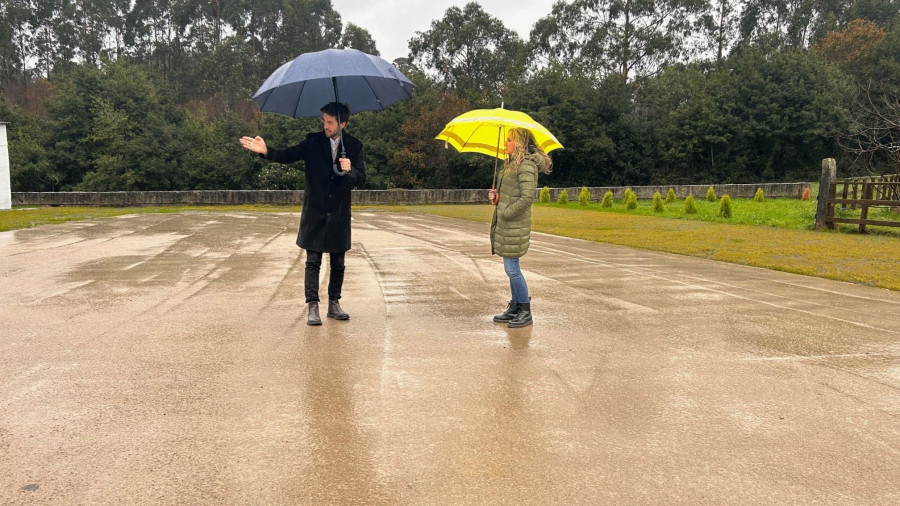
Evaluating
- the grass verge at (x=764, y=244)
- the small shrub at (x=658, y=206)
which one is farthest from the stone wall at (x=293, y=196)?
the grass verge at (x=764, y=244)

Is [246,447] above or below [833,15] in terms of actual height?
below

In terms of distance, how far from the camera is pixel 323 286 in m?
7.96

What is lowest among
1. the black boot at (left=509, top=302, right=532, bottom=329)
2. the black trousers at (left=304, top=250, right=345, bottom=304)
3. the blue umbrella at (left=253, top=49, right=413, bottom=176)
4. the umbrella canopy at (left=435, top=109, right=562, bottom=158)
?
the black boot at (left=509, top=302, right=532, bottom=329)

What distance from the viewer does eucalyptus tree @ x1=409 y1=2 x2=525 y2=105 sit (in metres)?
62.2

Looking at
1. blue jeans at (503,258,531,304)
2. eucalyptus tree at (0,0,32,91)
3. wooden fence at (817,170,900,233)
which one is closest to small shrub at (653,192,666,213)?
wooden fence at (817,170,900,233)

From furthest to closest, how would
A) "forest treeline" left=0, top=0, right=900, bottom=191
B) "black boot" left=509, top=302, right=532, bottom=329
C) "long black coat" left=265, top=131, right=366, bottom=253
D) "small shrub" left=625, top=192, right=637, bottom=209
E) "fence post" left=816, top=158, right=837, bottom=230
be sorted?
"forest treeline" left=0, top=0, right=900, bottom=191 → "small shrub" left=625, top=192, right=637, bottom=209 → "fence post" left=816, top=158, right=837, bottom=230 → "black boot" left=509, top=302, right=532, bottom=329 → "long black coat" left=265, top=131, right=366, bottom=253

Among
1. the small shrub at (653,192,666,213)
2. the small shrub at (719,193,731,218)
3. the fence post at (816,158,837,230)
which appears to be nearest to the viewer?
the fence post at (816,158,837,230)

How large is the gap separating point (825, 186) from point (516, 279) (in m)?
13.2

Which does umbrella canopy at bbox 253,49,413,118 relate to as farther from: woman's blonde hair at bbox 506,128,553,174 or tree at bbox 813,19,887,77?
tree at bbox 813,19,887,77

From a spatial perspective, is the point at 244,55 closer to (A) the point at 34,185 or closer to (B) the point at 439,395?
(A) the point at 34,185

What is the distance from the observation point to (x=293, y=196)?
3503 cm

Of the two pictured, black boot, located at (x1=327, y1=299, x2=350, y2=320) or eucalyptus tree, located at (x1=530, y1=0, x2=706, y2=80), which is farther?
eucalyptus tree, located at (x1=530, y1=0, x2=706, y2=80)

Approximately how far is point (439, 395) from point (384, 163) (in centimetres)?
4109

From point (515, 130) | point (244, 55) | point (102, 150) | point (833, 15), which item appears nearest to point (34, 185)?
point (102, 150)
